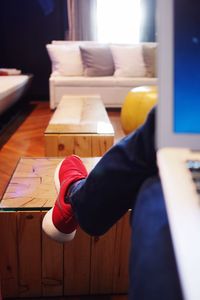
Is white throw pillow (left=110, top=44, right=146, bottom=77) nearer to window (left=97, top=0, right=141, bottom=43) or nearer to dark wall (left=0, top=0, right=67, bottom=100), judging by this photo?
window (left=97, top=0, right=141, bottom=43)

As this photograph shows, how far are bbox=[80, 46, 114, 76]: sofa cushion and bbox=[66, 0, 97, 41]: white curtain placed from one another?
780mm

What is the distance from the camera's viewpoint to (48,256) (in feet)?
3.61

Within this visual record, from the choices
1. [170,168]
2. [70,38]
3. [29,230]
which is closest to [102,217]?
[170,168]

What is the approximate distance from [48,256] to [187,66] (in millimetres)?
805

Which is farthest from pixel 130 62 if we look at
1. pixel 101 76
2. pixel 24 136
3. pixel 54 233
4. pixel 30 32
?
pixel 54 233

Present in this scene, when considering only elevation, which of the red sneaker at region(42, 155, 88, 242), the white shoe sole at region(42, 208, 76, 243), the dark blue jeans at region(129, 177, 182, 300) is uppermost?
the dark blue jeans at region(129, 177, 182, 300)

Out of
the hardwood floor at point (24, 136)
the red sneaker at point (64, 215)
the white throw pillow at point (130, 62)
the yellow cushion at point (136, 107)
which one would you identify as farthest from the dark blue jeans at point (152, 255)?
the white throw pillow at point (130, 62)

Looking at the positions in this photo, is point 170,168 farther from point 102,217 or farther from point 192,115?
point 102,217

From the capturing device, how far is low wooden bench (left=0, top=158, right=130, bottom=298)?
107 centimetres

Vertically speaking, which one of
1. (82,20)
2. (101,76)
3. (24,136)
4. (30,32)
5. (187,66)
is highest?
(82,20)

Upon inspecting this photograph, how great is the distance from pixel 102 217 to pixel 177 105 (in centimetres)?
28

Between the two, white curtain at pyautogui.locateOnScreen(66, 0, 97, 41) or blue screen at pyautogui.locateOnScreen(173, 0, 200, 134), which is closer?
blue screen at pyautogui.locateOnScreen(173, 0, 200, 134)

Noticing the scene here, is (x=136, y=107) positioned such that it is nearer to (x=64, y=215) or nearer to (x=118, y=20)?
(x=64, y=215)

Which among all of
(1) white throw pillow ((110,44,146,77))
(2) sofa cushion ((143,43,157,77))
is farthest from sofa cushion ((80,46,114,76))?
(2) sofa cushion ((143,43,157,77))
